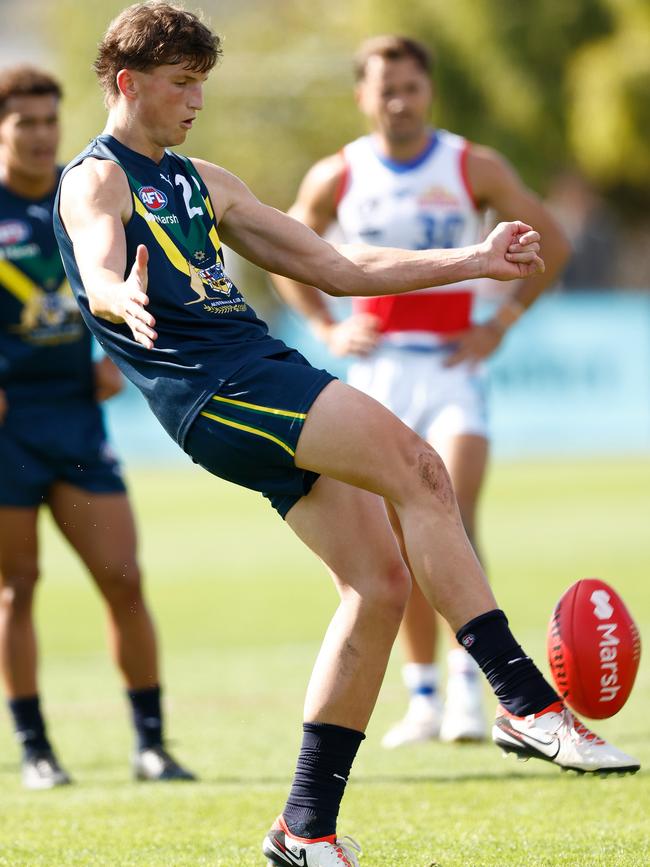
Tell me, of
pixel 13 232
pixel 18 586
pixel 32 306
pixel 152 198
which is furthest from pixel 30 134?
pixel 152 198

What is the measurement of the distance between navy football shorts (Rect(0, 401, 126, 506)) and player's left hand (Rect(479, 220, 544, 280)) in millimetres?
2703

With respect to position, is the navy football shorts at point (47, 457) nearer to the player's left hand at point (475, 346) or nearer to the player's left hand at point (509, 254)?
the player's left hand at point (475, 346)

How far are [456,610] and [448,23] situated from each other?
114 feet

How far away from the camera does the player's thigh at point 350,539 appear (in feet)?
14.7

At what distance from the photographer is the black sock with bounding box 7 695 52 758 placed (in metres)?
6.55

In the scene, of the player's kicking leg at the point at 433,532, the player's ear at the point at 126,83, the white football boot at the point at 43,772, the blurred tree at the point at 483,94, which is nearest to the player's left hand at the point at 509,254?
the player's kicking leg at the point at 433,532

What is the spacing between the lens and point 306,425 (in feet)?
14.0

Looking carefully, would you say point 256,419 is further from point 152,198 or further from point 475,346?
point 475,346

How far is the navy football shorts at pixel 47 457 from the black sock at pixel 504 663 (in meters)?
2.74

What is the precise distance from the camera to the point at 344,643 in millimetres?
4477

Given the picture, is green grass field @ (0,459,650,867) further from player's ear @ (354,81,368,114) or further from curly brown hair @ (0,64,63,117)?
player's ear @ (354,81,368,114)

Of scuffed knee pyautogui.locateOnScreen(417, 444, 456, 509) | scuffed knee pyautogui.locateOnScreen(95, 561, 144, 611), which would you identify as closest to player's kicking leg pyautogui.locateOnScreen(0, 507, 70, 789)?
scuffed knee pyautogui.locateOnScreen(95, 561, 144, 611)

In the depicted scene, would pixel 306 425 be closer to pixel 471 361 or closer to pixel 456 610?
pixel 456 610

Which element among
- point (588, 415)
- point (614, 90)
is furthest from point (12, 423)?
point (614, 90)
